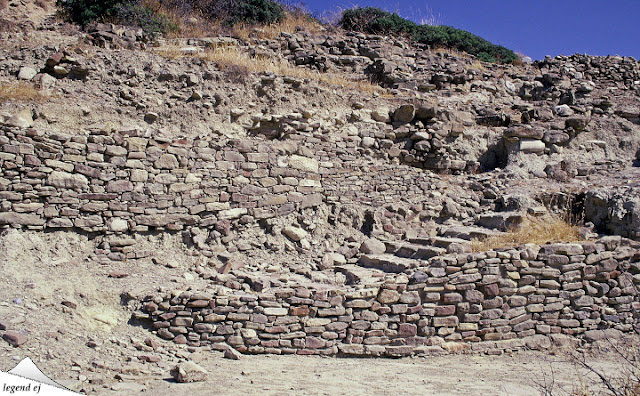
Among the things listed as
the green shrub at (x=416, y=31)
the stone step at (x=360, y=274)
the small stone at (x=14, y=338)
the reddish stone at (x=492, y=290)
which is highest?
the green shrub at (x=416, y=31)

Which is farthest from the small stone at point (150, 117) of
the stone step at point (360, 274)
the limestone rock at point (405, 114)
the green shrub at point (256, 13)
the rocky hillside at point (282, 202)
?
the green shrub at point (256, 13)

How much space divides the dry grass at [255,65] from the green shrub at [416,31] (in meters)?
4.32

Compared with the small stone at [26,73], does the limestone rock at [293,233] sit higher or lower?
lower

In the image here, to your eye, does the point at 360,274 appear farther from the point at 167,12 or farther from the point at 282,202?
the point at 167,12

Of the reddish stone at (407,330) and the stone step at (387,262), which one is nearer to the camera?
the reddish stone at (407,330)

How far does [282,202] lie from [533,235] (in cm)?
383

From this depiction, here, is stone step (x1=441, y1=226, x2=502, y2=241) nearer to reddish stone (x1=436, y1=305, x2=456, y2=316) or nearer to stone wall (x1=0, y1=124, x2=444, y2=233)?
stone wall (x1=0, y1=124, x2=444, y2=233)

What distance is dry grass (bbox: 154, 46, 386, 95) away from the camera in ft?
31.3

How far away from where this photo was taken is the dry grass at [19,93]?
7342mm

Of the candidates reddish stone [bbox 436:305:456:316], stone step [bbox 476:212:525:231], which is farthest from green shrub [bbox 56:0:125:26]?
reddish stone [bbox 436:305:456:316]

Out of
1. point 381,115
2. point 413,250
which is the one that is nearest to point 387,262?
point 413,250

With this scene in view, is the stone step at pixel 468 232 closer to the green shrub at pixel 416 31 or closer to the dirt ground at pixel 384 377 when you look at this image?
the dirt ground at pixel 384 377

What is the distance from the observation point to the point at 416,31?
15586 millimetres

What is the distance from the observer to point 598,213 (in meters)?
7.72
